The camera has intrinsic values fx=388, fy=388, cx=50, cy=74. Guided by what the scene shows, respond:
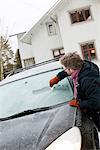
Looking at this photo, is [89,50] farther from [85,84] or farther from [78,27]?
[85,84]

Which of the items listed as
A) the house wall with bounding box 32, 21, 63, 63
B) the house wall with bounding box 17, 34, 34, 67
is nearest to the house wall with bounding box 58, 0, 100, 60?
the house wall with bounding box 32, 21, 63, 63

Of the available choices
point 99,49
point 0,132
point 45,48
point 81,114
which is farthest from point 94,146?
point 45,48

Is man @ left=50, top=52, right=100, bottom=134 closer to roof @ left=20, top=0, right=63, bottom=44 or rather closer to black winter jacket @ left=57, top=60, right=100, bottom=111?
black winter jacket @ left=57, top=60, right=100, bottom=111

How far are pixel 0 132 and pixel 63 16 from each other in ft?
95.0

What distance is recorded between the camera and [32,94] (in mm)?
4668

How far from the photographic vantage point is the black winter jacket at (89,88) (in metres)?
3.94

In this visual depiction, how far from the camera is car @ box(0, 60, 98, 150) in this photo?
11.0 feet

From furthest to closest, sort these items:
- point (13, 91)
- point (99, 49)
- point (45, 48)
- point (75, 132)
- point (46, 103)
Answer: point (45, 48) < point (99, 49) < point (13, 91) < point (46, 103) < point (75, 132)

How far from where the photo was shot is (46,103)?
442 centimetres

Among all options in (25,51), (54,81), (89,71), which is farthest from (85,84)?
(25,51)

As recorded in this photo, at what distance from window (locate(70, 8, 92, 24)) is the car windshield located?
27508 mm

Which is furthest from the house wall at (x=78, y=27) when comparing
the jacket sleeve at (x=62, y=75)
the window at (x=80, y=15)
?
the jacket sleeve at (x=62, y=75)

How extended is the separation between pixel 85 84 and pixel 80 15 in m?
28.7

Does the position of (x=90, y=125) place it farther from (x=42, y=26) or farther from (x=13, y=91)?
(x=42, y=26)
